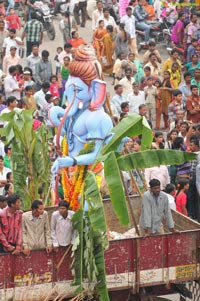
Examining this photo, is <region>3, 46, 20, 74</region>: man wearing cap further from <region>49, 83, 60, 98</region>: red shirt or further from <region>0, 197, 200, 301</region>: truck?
<region>0, 197, 200, 301</region>: truck

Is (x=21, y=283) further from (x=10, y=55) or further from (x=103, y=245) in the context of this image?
(x=10, y=55)

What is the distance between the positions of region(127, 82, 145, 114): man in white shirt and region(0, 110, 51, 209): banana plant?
238 inches

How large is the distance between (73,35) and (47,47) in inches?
135

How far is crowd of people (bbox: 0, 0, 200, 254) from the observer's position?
17003 mm

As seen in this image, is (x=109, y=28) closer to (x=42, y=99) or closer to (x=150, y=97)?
(x=150, y=97)

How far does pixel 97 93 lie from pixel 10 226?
229 cm

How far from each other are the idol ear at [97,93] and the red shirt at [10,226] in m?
1.99

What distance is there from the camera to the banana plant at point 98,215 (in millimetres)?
14422

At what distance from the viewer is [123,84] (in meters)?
24.1

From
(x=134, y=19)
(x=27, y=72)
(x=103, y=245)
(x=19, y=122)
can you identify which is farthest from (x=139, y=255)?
(x=134, y=19)

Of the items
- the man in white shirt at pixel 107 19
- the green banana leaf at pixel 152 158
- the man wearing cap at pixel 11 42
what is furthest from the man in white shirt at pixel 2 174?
the man in white shirt at pixel 107 19

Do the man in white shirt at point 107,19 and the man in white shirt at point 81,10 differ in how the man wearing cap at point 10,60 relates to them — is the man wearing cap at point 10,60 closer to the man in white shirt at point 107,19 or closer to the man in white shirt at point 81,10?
the man in white shirt at point 107,19

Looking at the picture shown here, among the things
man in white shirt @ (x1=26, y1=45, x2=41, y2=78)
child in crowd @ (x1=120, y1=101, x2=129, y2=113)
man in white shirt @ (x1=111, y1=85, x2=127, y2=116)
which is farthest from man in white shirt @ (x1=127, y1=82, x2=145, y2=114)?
man in white shirt @ (x1=26, y1=45, x2=41, y2=78)

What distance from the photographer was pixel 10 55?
82.8 ft
